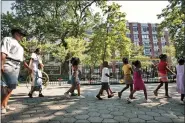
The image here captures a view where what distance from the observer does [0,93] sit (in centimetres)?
462

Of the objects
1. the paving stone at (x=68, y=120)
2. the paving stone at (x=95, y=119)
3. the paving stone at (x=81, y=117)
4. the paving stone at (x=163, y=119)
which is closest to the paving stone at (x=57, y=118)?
the paving stone at (x=68, y=120)

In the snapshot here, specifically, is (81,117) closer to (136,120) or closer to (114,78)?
(136,120)

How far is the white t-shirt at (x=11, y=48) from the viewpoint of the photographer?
464cm

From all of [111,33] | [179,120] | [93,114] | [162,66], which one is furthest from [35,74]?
[111,33]

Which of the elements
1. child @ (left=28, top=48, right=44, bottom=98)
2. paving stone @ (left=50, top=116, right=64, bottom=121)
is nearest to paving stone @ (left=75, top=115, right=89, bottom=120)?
paving stone @ (left=50, top=116, right=64, bottom=121)

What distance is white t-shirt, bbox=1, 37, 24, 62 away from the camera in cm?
464

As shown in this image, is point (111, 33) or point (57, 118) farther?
point (111, 33)

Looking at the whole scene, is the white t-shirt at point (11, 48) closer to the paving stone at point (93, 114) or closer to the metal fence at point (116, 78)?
the paving stone at point (93, 114)

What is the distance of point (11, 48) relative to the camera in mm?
4816

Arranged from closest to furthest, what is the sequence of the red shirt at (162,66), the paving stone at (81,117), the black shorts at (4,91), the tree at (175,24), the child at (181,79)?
the black shorts at (4,91) < the paving stone at (81,117) < the child at (181,79) < the red shirt at (162,66) < the tree at (175,24)

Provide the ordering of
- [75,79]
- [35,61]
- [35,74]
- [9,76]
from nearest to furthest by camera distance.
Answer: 1. [9,76]
2. [35,74]
3. [35,61]
4. [75,79]

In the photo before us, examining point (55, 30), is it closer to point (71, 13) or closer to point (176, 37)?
point (71, 13)

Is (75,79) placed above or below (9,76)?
below

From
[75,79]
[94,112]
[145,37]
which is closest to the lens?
[94,112]
